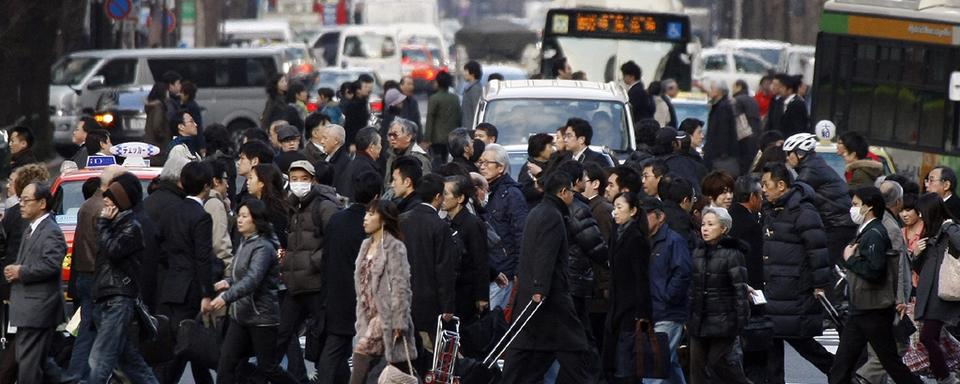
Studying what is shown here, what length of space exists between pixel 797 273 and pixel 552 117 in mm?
6742

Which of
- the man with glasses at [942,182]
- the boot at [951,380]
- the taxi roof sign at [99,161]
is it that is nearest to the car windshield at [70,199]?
the taxi roof sign at [99,161]

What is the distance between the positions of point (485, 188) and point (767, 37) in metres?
57.3

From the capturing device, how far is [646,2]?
3172 cm

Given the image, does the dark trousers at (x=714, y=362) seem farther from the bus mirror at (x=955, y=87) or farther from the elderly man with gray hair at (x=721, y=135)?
the elderly man with gray hair at (x=721, y=135)

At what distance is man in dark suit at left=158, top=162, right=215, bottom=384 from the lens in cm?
1170

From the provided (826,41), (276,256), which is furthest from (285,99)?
(276,256)

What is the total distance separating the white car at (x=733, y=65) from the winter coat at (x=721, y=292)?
3819 cm

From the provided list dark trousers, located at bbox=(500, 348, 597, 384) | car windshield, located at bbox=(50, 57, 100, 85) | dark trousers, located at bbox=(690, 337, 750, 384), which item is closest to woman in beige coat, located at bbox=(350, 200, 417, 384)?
dark trousers, located at bbox=(500, 348, 597, 384)

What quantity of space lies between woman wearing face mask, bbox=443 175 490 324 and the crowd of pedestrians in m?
0.01

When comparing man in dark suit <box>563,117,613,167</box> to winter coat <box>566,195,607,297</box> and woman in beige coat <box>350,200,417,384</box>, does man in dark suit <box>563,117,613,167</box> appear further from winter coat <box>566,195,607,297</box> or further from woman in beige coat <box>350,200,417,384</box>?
woman in beige coat <box>350,200,417,384</box>

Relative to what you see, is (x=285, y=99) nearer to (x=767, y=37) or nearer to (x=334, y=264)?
(x=334, y=264)

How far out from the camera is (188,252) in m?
11.8

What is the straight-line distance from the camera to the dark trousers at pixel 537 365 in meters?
11.4

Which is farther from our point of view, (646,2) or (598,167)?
(646,2)
